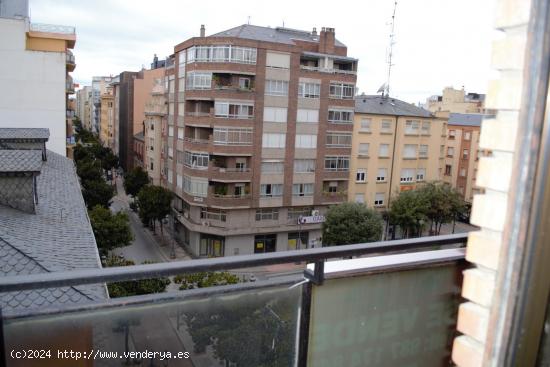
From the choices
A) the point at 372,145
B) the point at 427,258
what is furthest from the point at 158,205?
the point at 427,258

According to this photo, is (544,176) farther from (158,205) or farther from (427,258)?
(158,205)

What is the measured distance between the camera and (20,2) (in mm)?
33875

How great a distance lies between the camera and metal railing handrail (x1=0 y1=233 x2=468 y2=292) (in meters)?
1.84

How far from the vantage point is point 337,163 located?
32375 mm

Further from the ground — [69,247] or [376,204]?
[69,247]

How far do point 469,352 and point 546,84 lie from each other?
1.16 m

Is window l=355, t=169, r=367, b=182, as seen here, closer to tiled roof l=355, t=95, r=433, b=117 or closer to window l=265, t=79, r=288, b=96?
tiled roof l=355, t=95, r=433, b=117

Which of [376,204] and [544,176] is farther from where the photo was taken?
[376,204]

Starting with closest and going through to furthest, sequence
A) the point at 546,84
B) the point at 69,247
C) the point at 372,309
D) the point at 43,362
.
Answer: the point at 546,84 → the point at 43,362 → the point at 372,309 → the point at 69,247

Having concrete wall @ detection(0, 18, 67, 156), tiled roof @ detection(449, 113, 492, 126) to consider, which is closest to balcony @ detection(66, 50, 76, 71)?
concrete wall @ detection(0, 18, 67, 156)

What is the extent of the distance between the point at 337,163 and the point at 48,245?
84.1 feet

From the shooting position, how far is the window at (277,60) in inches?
1144

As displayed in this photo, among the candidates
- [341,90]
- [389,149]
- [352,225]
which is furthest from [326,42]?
[352,225]

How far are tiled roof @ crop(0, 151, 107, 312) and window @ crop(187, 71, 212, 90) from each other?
53.8 feet
